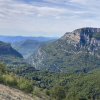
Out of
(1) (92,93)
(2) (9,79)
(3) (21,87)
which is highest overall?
(2) (9,79)

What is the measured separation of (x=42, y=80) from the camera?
165 metres

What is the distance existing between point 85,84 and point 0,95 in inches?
4800

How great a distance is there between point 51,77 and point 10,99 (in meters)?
142

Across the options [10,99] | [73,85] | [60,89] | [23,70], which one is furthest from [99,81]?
[10,99]

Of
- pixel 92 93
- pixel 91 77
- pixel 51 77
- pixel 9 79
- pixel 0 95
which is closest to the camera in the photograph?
pixel 0 95

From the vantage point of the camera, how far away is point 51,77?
583 feet

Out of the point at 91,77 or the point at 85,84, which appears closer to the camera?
the point at 85,84

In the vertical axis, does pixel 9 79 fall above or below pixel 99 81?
above

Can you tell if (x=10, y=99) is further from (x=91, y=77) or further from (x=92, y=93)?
(x=91, y=77)

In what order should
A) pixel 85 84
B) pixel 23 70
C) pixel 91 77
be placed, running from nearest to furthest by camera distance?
pixel 85 84
pixel 91 77
pixel 23 70

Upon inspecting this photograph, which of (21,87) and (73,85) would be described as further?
(73,85)

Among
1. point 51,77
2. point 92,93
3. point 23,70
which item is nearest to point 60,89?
point 92,93

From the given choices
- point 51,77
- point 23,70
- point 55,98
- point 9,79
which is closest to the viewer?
point 9,79

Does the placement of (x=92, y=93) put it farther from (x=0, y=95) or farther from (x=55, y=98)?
(x=0, y=95)
